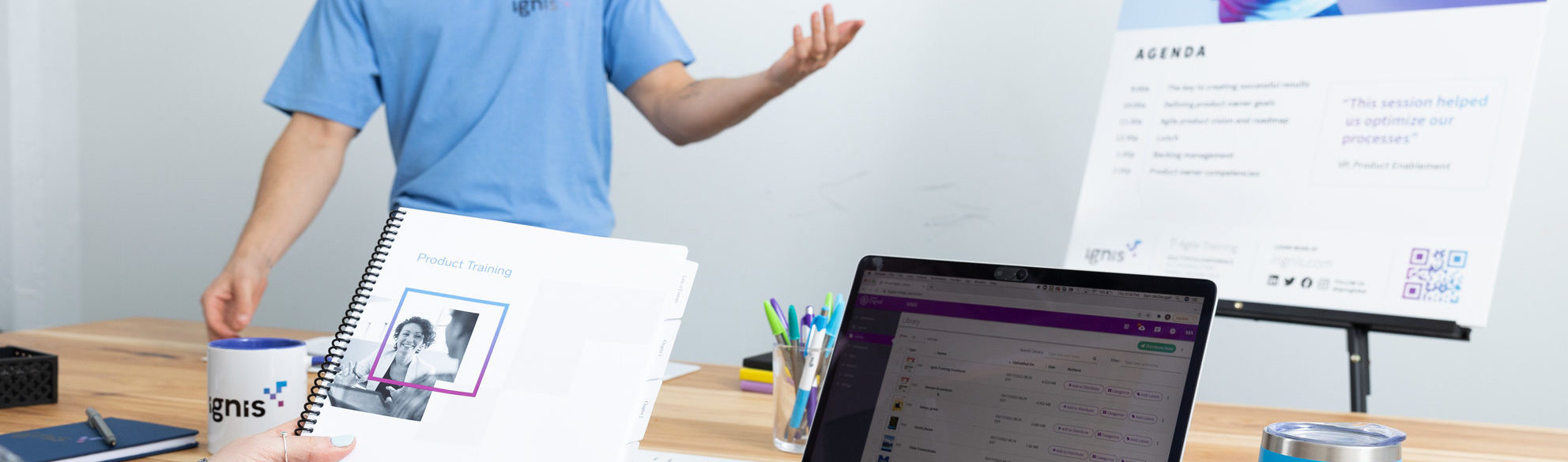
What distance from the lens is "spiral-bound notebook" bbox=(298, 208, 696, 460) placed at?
65 cm

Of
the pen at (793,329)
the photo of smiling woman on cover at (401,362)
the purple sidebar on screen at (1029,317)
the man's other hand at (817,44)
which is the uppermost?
the man's other hand at (817,44)

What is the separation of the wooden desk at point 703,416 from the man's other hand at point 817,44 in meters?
0.40

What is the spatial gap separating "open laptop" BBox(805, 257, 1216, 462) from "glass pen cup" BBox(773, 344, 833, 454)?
0.19 m

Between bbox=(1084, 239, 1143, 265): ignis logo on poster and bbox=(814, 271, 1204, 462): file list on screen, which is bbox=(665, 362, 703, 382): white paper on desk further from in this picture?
bbox=(1084, 239, 1143, 265): ignis logo on poster

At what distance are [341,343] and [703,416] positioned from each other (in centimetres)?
44

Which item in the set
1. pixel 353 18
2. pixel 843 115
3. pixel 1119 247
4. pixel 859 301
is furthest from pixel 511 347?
pixel 843 115

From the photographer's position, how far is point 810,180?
2459 mm

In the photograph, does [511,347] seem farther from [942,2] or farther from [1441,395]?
[1441,395]

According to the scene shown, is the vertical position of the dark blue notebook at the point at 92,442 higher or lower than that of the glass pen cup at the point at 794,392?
lower

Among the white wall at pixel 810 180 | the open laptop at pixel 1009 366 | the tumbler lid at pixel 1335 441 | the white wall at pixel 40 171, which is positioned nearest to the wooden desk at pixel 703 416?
the open laptop at pixel 1009 366

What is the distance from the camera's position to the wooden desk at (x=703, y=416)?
0.93m

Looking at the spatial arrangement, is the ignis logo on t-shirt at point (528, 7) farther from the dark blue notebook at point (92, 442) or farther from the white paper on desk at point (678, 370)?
the dark blue notebook at point (92, 442)

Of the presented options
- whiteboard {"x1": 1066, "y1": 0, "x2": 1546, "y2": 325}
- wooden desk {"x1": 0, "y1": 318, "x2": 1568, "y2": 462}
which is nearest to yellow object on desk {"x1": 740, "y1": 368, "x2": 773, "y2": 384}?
wooden desk {"x1": 0, "y1": 318, "x2": 1568, "y2": 462}

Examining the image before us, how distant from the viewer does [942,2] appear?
7.70 feet
